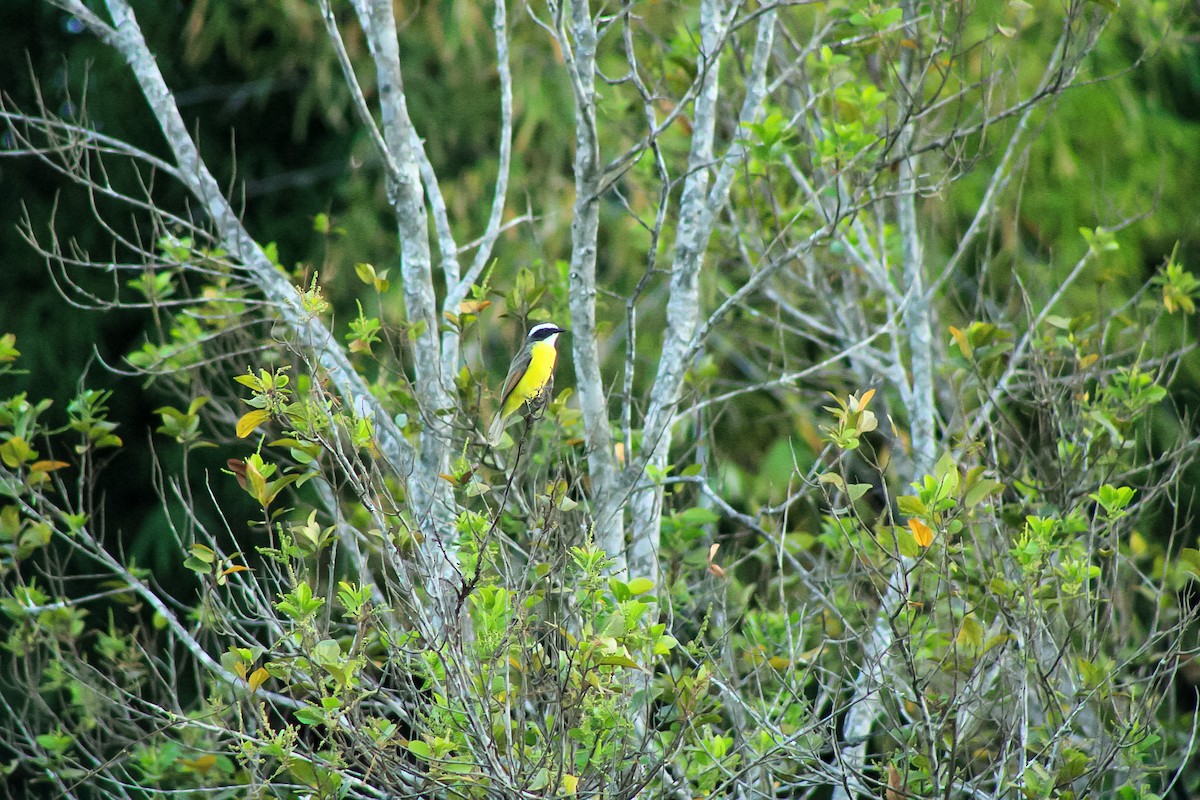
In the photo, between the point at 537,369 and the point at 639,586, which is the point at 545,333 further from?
the point at 639,586

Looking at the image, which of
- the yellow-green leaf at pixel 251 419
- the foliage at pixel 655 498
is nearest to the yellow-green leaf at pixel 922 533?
the foliage at pixel 655 498

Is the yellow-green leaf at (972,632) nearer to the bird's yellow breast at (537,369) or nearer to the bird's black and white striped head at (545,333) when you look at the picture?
the bird's yellow breast at (537,369)

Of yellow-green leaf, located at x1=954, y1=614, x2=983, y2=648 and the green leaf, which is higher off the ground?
the green leaf

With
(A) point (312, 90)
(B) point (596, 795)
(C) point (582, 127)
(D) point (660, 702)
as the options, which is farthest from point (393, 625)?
(A) point (312, 90)

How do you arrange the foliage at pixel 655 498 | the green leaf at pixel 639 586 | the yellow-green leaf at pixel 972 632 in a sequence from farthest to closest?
the yellow-green leaf at pixel 972 632, the green leaf at pixel 639 586, the foliage at pixel 655 498

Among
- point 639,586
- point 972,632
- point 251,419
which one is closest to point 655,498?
point 639,586

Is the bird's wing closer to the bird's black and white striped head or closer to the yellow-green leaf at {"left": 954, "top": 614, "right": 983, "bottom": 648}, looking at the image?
the bird's black and white striped head

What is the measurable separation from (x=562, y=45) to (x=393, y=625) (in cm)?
177


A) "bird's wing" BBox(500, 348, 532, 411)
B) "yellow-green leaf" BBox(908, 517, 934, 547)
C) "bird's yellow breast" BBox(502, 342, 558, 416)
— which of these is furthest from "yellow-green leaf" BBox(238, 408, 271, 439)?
"bird's yellow breast" BBox(502, 342, 558, 416)

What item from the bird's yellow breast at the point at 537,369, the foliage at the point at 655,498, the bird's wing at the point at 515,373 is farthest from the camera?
the bird's yellow breast at the point at 537,369

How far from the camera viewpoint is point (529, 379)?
4641 millimetres

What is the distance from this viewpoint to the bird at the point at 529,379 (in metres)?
3.37

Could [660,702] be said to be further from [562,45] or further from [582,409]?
[562,45]

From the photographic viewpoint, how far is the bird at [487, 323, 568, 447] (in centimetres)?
337
